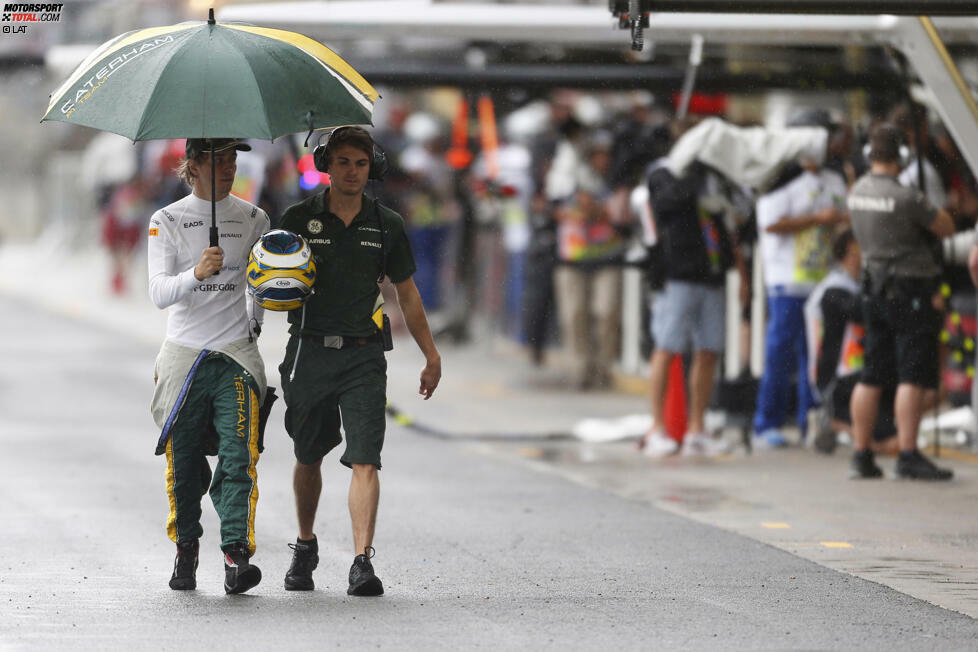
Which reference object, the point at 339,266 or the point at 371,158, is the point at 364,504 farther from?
the point at 371,158

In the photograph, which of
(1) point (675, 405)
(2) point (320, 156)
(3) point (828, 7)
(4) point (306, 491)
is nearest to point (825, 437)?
(1) point (675, 405)

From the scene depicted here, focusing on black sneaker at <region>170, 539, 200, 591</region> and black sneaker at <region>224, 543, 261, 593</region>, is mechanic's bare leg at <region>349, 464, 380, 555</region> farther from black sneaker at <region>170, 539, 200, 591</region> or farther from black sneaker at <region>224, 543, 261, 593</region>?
black sneaker at <region>170, 539, 200, 591</region>

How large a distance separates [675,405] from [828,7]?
4.14 meters

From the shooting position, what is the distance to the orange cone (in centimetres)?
1211

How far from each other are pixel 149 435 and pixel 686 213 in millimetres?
3937

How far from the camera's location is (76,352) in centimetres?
1973

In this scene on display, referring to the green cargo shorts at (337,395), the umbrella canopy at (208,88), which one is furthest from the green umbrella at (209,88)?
the green cargo shorts at (337,395)

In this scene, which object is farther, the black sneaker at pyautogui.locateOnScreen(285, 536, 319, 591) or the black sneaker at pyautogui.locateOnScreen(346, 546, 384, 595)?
the black sneaker at pyautogui.locateOnScreen(285, 536, 319, 591)

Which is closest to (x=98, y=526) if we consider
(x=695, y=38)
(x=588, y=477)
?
(x=588, y=477)

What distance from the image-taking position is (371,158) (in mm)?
7344

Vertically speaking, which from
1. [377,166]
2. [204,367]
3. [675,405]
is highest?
[377,166]

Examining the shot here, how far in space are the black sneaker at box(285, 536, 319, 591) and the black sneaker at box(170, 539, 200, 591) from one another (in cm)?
36

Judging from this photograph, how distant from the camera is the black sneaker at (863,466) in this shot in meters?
10.8

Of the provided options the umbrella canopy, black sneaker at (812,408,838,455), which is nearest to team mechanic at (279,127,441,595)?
the umbrella canopy
